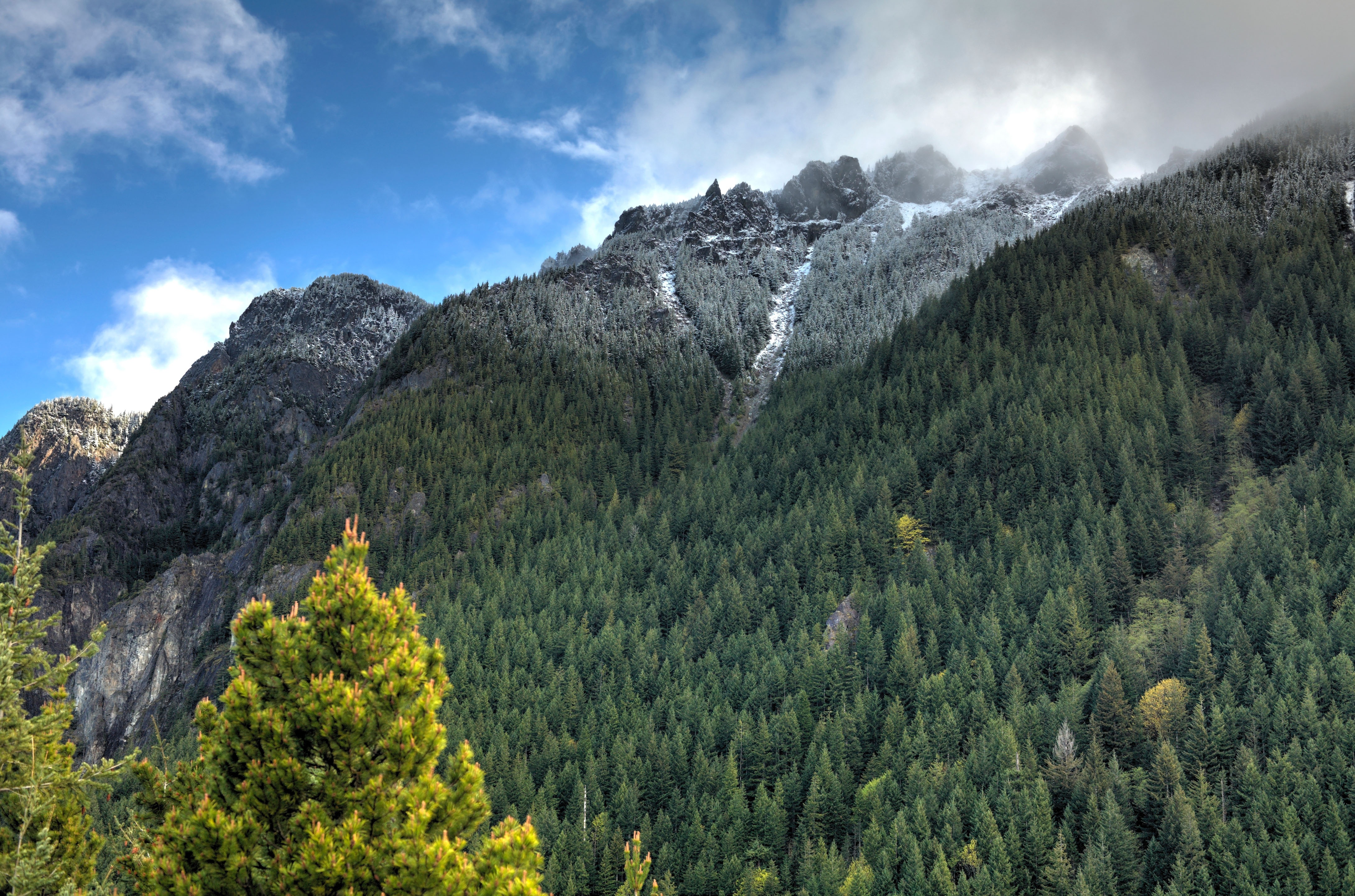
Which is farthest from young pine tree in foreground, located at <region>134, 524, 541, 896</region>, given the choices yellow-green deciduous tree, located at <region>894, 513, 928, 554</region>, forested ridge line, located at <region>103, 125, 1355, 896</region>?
yellow-green deciduous tree, located at <region>894, 513, 928, 554</region>

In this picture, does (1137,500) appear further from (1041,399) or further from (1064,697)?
(1064,697)

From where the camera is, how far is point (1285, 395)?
4193 inches

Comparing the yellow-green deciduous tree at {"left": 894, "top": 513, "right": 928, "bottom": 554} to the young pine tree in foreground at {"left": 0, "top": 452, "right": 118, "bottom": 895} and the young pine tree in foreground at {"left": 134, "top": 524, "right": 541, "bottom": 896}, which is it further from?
the young pine tree in foreground at {"left": 0, "top": 452, "right": 118, "bottom": 895}

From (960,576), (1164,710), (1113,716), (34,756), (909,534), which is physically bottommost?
(1164,710)

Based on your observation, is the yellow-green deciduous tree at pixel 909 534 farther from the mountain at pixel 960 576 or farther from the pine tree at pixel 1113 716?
the pine tree at pixel 1113 716

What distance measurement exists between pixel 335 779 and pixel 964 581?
304ft

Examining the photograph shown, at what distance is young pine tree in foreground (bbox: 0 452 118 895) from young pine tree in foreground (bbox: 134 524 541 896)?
5.56 m

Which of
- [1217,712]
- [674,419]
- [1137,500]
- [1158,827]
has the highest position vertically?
[674,419]

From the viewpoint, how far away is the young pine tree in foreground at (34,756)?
17125 millimetres

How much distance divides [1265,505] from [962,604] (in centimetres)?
3969

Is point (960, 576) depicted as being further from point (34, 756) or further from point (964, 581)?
point (34, 756)

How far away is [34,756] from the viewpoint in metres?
16.0

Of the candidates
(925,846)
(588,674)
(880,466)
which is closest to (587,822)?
(588,674)

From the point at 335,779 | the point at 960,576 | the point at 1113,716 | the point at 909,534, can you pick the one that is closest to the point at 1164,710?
the point at 1113,716
